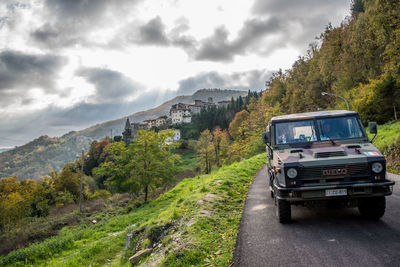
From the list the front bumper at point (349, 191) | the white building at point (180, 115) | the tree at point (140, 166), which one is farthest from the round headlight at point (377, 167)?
the white building at point (180, 115)

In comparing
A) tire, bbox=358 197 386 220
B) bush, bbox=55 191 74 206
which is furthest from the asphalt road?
bush, bbox=55 191 74 206

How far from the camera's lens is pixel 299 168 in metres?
5.68

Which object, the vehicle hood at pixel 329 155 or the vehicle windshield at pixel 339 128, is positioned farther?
the vehicle windshield at pixel 339 128

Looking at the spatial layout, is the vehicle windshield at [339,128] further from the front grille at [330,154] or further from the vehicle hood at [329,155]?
the front grille at [330,154]

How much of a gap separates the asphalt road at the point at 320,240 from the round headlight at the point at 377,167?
1263mm

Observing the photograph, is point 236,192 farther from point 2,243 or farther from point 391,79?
point 391,79

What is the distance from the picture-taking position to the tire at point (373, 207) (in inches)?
226

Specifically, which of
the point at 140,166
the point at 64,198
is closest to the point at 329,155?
the point at 140,166

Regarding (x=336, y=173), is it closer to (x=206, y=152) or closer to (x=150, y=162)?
(x=150, y=162)

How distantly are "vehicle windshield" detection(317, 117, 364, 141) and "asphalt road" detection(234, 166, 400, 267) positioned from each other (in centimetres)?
206

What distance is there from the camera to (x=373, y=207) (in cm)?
586

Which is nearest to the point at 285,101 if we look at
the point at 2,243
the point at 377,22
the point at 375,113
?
the point at 375,113

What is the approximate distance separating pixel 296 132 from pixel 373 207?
8.15 ft

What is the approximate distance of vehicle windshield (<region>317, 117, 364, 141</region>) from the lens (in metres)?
6.66
